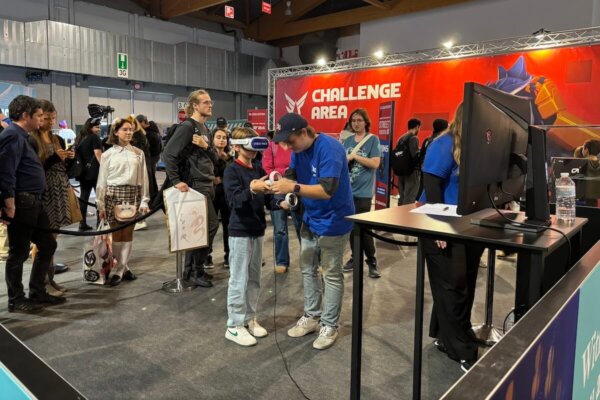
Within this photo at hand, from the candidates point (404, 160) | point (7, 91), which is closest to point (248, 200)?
point (404, 160)

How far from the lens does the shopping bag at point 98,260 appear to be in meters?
3.98

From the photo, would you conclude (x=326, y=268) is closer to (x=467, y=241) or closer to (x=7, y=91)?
(x=467, y=241)

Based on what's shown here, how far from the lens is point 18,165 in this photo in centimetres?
309

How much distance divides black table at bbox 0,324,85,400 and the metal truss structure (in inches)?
321

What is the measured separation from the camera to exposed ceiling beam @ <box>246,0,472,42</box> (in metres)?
12.2

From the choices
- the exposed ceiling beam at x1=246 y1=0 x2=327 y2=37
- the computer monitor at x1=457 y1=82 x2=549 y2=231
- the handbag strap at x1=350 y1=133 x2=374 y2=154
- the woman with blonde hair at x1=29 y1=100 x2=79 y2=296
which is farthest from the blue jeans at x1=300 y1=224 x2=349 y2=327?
the exposed ceiling beam at x1=246 y1=0 x2=327 y2=37

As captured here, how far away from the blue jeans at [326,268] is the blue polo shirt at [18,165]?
73.4 inches

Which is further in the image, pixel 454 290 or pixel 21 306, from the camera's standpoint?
pixel 21 306

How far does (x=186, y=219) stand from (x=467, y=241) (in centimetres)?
256

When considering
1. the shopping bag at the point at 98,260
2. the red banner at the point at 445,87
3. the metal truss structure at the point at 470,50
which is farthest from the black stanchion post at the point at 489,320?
the metal truss structure at the point at 470,50

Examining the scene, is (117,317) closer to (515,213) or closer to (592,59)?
(515,213)

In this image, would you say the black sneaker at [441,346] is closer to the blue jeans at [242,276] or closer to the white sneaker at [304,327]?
the white sneaker at [304,327]

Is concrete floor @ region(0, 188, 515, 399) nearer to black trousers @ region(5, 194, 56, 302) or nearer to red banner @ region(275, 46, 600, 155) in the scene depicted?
black trousers @ region(5, 194, 56, 302)

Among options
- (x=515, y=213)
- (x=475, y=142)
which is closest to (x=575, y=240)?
(x=515, y=213)
